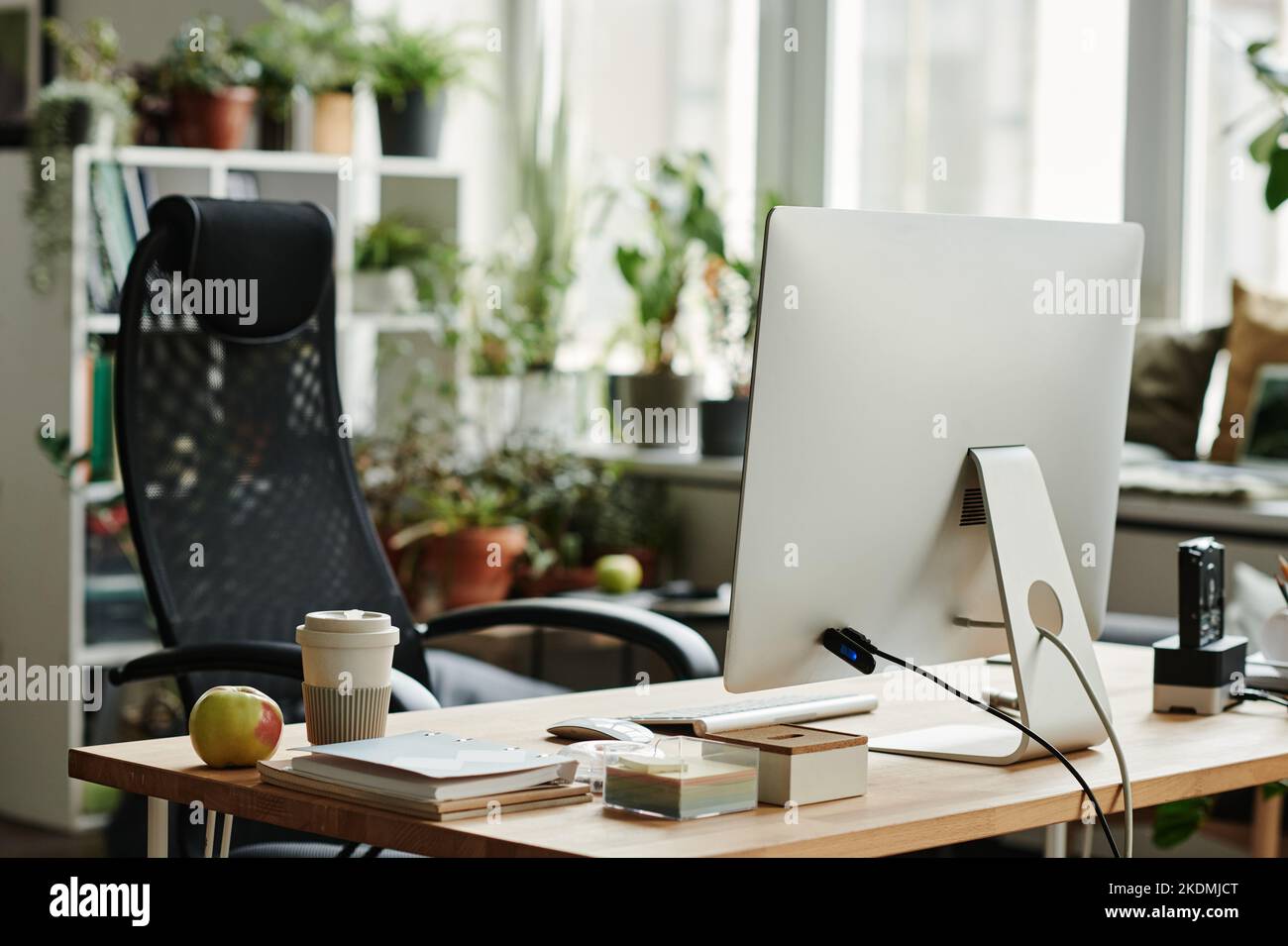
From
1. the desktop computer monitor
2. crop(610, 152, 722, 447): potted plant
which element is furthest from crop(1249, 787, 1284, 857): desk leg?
crop(610, 152, 722, 447): potted plant

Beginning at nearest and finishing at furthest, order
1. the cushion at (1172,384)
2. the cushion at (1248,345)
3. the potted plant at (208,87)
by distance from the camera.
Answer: the cushion at (1248,345) → the cushion at (1172,384) → the potted plant at (208,87)

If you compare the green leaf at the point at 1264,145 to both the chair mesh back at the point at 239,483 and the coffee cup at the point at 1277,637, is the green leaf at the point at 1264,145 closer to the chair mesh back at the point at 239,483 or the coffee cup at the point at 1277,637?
the coffee cup at the point at 1277,637

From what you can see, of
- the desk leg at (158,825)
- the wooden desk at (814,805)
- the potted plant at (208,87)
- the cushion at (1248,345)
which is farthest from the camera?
the potted plant at (208,87)

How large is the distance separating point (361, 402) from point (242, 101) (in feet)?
2.62

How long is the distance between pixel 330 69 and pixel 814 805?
10.6 feet

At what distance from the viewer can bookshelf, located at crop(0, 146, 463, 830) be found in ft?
13.1

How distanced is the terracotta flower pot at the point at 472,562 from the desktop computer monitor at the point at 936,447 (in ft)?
7.45

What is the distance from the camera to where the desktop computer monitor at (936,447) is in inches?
62.5

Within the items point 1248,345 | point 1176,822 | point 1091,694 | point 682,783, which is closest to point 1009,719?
point 1091,694

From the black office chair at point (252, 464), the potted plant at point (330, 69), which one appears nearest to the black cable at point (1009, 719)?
the black office chair at point (252, 464)

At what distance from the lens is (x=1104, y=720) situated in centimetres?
170

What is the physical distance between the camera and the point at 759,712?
5.84 feet

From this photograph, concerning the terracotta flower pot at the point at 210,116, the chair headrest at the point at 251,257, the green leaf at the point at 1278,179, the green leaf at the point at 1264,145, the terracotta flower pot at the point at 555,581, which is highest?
Answer: the terracotta flower pot at the point at 210,116

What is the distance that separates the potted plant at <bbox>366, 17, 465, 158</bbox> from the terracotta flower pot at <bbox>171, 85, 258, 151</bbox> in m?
0.38
